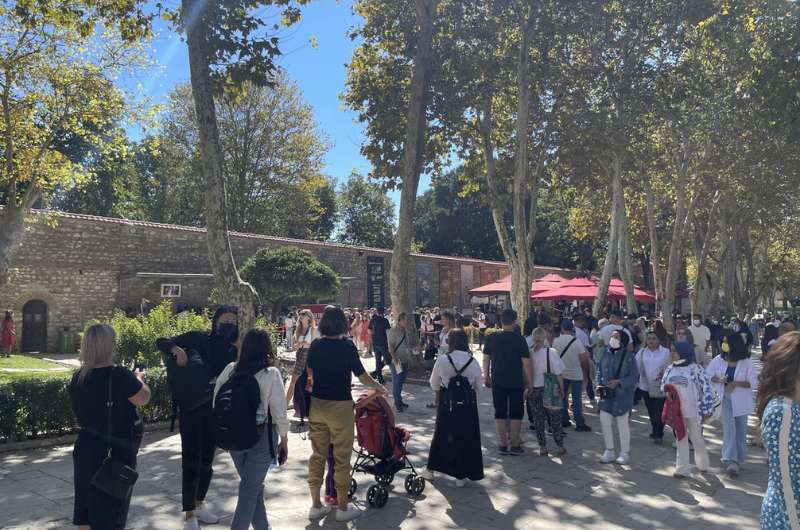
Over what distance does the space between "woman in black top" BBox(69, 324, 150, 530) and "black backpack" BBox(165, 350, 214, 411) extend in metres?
0.75

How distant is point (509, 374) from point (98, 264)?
16958mm

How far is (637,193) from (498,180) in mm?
8493

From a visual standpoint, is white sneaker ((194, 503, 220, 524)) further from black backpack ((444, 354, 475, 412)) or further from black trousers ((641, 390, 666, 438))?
black trousers ((641, 390, 666, 438))

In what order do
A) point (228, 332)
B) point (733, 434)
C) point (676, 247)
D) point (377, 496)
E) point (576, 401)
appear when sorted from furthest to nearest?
point (676, 247), point (576, 401), point (733, 434), point (377, 496), point (228, 332)

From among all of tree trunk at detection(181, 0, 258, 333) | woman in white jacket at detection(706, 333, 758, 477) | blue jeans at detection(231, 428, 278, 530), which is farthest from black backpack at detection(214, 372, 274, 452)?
woman in white jacket at detection(706, 333, 758, 477)

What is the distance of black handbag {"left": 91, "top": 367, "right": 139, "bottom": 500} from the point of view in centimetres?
359

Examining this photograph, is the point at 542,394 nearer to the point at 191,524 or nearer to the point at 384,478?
the point at 384,478

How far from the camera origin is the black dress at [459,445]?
5848mm

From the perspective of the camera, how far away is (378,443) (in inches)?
209

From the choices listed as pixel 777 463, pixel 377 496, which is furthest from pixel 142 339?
pixel 777 463

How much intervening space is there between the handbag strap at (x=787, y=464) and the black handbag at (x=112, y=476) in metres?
3.40

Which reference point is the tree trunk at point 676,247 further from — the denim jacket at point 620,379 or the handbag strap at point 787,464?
the handbag strap at point 787,464

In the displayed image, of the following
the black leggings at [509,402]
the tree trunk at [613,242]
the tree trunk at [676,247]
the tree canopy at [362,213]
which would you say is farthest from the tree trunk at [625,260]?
the tree canopy at [362,213]

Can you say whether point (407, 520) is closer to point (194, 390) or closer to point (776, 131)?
point (194, 390)
